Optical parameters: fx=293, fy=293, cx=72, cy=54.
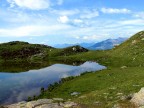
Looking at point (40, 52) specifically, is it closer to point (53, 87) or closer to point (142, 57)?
point (142, 57)

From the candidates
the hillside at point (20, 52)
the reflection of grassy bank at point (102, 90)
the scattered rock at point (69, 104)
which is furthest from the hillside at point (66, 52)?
the scattered rock at point (69, 104)

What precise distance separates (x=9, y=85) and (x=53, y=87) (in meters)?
14.4

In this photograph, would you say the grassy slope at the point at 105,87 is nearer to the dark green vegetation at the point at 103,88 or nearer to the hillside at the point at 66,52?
the dark green vegetation at the point at 103,88

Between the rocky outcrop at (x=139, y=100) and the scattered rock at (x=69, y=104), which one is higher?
the rocky outcrop at (x=139, y=100)

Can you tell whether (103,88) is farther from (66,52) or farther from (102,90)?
(66,52)

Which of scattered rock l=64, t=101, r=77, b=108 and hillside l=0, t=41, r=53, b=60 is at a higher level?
hillside l=0, t=41, r=53, b=60

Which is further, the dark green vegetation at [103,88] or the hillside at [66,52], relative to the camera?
the hillside at [66,52]

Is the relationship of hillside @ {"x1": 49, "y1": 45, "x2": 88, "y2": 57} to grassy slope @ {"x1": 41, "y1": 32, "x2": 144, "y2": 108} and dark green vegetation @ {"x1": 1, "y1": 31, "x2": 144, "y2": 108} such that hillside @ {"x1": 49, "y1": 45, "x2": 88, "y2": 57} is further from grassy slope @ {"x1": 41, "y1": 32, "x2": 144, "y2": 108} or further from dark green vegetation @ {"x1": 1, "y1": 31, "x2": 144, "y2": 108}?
grassy slope @ {"x1": 41, "y1": 32, "x2": 144, "y2": 108}

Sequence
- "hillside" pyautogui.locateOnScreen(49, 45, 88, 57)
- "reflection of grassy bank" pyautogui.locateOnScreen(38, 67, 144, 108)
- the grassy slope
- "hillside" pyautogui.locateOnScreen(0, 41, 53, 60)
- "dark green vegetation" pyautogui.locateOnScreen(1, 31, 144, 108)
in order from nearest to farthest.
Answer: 1. "dark green vegetation" pyautogui.locateOnScreen(1, 31, 144, 108)
2. "reflection of grassy bank" pyautogui.locateOnScreen(38, 67, 144, 108)
3. the grassy slope
4. "hillside" pyautogui.locateOnScreen(49, 45, 88, 57)
5. "hillside" pyautogui.locateOnScreen(0, 41, 53, 60)

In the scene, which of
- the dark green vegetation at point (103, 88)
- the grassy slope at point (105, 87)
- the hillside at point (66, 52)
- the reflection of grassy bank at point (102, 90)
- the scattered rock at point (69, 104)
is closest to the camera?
the scattered rock at point (69, 104)

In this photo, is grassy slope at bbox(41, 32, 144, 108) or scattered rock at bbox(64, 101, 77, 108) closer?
scattered rock at bbox(64, 101, 77, 108)

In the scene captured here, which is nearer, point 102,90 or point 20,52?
point 102,90

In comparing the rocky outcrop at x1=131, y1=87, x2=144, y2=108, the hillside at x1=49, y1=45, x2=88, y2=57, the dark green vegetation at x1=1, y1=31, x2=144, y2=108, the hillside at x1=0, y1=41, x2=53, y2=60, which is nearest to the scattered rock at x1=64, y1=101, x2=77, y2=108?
the dark green vegetation at x1=1, y1=31, x2=144, y2=108

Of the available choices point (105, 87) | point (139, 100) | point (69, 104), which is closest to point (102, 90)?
point (105, 87)
